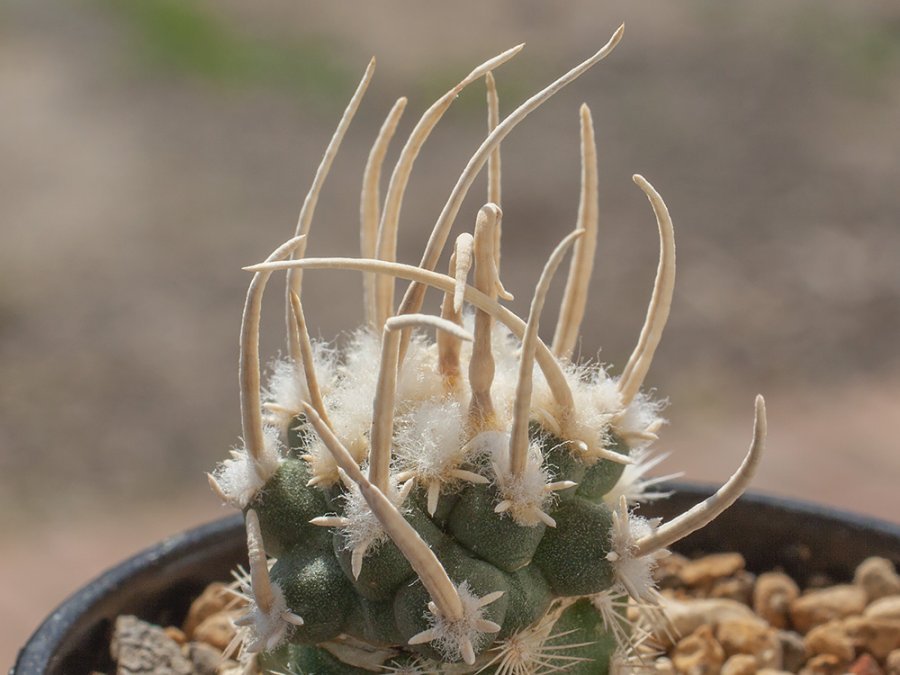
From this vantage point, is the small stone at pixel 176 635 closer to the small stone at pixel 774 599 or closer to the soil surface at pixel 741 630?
the soil surface at pixel 741 630

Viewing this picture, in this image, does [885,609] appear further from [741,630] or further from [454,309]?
[454,309]

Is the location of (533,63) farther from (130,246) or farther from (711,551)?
(711,551)

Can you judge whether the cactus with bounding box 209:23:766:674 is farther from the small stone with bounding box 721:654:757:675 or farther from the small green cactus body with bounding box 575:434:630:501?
the small stone with bounding box 721:654:757:675

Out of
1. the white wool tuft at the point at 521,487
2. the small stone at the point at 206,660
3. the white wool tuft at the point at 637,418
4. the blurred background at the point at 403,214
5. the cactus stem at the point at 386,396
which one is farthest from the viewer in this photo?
the blurred background at the point at 403,214

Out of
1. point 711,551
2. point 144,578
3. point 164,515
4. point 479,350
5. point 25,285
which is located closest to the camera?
point 479,350

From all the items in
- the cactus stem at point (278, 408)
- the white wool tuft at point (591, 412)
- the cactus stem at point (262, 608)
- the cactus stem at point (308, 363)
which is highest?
the cactus stem at point (308, 363)

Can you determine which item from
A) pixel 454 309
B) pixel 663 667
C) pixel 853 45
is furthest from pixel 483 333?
pixel 853 45

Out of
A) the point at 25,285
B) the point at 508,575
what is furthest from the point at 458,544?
the point at 25,285

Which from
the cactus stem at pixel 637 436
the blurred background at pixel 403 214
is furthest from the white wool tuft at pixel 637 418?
the blurred background at pixel 403 214
